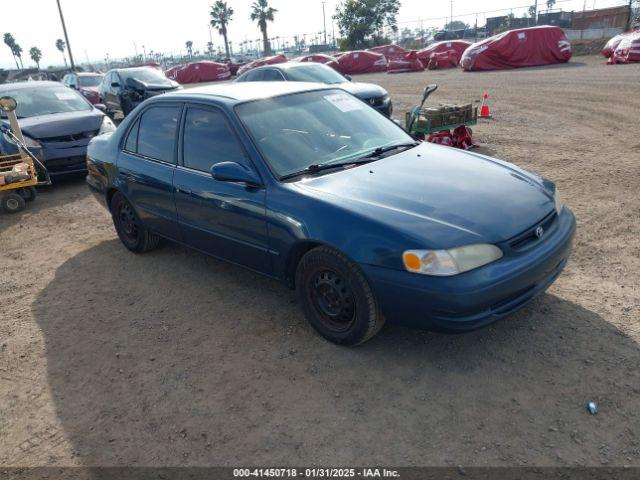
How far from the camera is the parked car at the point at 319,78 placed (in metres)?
10.3

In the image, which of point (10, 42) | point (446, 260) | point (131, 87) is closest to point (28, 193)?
point (131, 87)

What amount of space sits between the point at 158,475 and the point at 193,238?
2.18m

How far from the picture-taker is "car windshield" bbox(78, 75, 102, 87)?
733 inches

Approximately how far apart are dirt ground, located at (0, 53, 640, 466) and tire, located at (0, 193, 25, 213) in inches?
102

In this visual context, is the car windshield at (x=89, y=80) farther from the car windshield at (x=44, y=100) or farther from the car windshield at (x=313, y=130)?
the car windshield at (x=313, y=130)

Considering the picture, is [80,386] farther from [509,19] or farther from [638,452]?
[509,19]

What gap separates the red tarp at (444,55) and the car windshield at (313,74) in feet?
65.1

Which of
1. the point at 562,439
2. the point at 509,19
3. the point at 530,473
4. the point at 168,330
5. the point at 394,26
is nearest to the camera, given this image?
the point at 530,473

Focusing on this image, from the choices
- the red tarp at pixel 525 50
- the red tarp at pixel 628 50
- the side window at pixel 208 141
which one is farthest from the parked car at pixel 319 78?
the red tarp at pixel 525 50

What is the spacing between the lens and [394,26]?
173ft

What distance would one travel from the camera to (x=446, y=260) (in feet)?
9.36

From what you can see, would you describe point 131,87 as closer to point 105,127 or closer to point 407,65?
point 105,127

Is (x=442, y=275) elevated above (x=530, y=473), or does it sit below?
above

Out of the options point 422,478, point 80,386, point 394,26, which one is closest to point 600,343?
point 422,478
